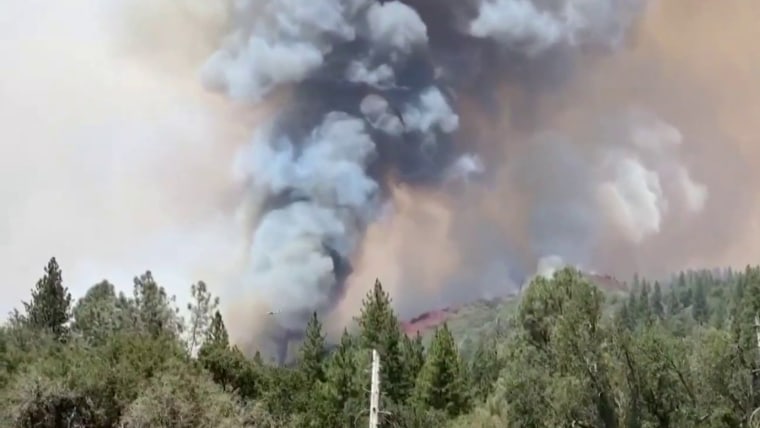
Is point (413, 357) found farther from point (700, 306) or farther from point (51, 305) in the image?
point (700, 306)

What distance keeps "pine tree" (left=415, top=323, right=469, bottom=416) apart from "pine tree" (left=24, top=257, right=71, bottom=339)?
34.1 meters

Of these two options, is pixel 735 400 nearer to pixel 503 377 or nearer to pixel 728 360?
pixel 728 360

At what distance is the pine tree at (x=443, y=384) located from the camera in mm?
55375

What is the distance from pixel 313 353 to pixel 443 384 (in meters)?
18.4

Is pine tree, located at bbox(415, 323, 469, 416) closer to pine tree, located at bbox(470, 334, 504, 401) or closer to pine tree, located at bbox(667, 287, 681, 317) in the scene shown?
pine tree, located at bbox(470, 334, 504, 401)

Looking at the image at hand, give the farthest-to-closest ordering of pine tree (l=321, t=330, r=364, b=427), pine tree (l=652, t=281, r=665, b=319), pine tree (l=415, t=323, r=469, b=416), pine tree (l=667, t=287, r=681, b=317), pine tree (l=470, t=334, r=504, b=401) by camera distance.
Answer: pine tree (l=667, t=287, r=681, b=317) → pine tree (l=652, t=281, r=665, b=319) → pine tree (l=470, t=334, r=504, b=401) → pine tree (l=415, t=323, r=469, b=416) → pine tree (l=321, t=330, r=364, b=427)

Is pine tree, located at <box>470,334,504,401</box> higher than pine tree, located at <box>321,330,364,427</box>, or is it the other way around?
pine tree, located at <box>470,334,504,401</box>

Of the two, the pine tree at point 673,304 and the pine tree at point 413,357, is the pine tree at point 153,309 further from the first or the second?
the pine tree at point 673,304

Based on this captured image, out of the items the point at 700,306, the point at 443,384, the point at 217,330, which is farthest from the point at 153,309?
the point at 700,306

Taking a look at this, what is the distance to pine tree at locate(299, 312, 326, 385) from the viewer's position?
69688 mm

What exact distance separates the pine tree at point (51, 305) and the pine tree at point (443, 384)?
34.1 metres

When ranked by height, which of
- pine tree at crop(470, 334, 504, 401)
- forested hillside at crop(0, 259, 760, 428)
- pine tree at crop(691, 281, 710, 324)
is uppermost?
pine tree at crop(691, 281, 710, 324)

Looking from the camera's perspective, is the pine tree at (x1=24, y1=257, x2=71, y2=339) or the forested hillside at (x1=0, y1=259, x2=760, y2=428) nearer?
the forested hillside at (x1=0, y1=259, x2=760, y2=428)

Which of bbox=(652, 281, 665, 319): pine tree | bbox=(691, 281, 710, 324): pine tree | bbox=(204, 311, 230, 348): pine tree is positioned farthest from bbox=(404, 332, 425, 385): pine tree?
bbox=(652, 281, 665, 319): pine tree
